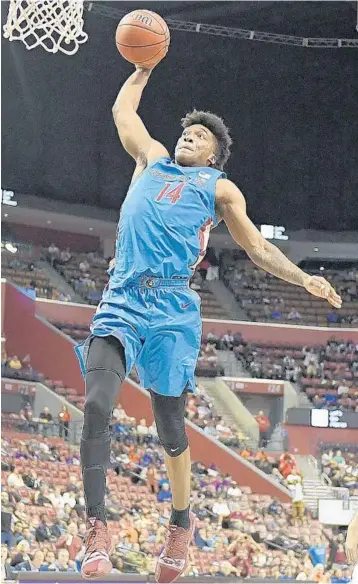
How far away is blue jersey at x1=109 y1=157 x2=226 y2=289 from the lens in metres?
4.22

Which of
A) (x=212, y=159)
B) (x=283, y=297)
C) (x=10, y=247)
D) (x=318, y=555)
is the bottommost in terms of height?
(x=318, y=555)

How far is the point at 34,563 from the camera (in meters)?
12.2

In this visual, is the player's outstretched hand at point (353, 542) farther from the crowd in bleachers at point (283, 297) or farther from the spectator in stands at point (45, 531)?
the crowd in bleachers at point (283, 297)

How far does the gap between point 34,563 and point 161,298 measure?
29.2ft

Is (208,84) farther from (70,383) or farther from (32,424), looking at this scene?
(32,424)

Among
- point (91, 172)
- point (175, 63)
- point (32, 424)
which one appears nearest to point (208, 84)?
point (175, 63)

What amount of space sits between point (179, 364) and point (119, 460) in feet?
41.5

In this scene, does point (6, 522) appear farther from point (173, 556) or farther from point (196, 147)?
point (196, 147)

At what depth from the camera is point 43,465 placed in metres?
15.7

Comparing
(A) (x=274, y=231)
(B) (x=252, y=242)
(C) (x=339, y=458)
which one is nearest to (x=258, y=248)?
(B) (x=252, y=242)

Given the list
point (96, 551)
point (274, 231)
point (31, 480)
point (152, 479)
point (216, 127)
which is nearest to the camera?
point (96, 551)

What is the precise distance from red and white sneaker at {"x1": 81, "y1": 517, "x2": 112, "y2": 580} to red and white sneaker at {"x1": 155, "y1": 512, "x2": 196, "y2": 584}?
0.70 meters

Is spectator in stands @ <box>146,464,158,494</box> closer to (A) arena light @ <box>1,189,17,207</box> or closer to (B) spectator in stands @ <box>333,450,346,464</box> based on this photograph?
(B) spectator in stands @ <box>333,450,346,464</box>

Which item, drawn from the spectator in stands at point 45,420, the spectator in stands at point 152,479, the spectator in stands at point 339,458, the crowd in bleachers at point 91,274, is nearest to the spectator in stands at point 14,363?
the spectator in stands at point 45,420
